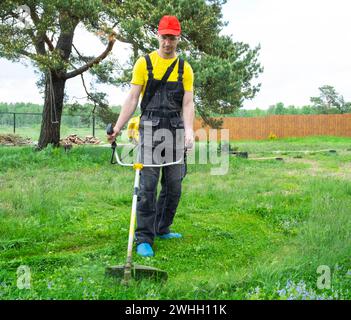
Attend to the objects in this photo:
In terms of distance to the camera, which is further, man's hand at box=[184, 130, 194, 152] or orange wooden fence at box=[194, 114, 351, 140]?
orange wooden fence at box=[194, 114, 351, 140]

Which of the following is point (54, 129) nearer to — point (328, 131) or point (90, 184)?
point (90, 184)

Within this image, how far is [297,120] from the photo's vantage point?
3709 cm

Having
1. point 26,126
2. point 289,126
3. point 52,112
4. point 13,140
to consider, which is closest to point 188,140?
point 52,112

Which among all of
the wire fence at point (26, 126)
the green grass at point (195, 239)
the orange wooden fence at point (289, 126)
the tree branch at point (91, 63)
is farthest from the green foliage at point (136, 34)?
the orange wooden fence at point (289, 126)

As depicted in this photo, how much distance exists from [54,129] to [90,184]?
8.90 metres

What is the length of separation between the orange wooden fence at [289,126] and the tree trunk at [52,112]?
20.6 m

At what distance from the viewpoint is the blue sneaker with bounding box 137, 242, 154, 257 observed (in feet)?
15.8

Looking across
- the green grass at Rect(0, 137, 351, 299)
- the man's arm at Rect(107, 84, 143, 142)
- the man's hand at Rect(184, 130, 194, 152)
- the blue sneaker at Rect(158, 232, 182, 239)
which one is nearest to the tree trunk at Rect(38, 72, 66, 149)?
the green grass at Rect(0, 137, 351, 299)

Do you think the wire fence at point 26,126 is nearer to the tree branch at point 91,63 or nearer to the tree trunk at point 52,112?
the tree trunk at point 52,112

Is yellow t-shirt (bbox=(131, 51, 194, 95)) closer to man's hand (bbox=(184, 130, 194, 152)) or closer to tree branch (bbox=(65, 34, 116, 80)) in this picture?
man's hand (bbox=(184, 130, 194, 152))

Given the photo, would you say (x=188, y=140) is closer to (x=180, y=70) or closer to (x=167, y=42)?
(x=180, y=70)

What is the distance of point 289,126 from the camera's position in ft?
122

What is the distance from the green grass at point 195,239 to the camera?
3.79m

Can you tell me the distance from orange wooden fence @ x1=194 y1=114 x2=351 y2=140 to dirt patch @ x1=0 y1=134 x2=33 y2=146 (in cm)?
1517
